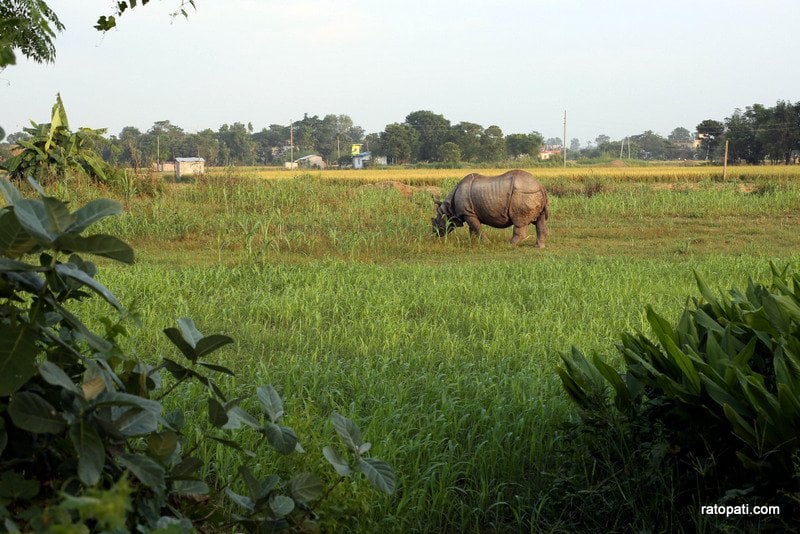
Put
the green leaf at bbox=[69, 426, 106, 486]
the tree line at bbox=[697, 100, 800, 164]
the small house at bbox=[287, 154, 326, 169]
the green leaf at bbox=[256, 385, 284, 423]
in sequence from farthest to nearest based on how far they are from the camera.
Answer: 1. the small house at bbox=[287, 154, 326, 169]
2. the tree line at bbox=[697, 100, 800, 164]
3. the green leaf at bbox=[256, 385, 284, 423]
4. the green leaf at bbox=[69, 426, 106, 486]

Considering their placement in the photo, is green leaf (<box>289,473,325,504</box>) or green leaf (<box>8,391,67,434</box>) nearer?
green leaf (<box>8,391,67,434</box>)

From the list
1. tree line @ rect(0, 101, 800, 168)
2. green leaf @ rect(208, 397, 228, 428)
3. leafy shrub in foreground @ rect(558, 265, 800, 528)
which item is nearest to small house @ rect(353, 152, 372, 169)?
tree line @ rect(0, 101, 800, 168)

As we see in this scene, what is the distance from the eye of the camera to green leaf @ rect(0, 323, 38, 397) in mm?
956

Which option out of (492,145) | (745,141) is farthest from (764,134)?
(492,145)

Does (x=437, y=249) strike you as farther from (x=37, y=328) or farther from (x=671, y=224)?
(x=37, y=328)

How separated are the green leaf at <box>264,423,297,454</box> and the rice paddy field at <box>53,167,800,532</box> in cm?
45

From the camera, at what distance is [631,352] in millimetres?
2436

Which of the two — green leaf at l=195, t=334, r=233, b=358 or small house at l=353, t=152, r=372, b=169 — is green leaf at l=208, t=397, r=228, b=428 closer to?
green leaf at l=195, t=334, r=233, b=358

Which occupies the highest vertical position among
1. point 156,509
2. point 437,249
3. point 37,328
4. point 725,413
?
point 37,328

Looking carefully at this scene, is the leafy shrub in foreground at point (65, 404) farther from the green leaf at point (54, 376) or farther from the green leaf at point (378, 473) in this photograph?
the green leaf at point (378, 473)

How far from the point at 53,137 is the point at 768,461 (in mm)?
13970

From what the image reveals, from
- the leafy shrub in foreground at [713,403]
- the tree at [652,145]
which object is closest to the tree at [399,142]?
the tree at [652,145]

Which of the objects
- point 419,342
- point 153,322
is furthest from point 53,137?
point 419,342

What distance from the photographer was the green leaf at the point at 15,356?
0.96 m
